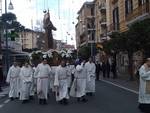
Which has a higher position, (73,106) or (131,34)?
(131,34)

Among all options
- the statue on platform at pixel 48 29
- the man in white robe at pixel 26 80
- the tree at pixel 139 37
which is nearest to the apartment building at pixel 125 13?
the tree at pixel 139 37

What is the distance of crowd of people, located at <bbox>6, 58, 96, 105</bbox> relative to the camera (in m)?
20.6

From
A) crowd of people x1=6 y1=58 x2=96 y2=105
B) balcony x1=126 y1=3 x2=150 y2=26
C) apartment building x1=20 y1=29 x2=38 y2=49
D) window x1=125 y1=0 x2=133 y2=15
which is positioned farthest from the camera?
apartment building x1=20 y1=29 x2=38 y2=49

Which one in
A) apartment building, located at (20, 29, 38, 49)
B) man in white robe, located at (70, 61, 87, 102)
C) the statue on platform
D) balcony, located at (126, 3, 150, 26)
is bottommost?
man in white robe, located at (70, 61, 87, 102)

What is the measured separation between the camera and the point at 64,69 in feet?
67.6

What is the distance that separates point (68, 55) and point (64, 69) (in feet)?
11.0

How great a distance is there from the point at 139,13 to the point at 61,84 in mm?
26287

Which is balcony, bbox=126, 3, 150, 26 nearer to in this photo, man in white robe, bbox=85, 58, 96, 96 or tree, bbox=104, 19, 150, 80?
tree, bbox=104, 19, 150, 80

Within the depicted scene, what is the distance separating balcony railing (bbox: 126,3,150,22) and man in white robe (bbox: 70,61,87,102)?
22.5m

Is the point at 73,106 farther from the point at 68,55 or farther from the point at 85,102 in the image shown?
the point at 68,55

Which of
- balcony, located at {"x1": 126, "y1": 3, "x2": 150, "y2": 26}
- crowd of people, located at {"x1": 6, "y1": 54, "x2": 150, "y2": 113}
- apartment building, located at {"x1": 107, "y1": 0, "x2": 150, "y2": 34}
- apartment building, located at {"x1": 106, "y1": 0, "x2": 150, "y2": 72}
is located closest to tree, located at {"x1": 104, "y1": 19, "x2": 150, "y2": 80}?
balcony, located at {"x1": 126, "y1": 3, "x2": 150, "y2": 26}

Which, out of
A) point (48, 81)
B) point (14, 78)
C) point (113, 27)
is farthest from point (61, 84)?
point (113, 27)

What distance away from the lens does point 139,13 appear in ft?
150

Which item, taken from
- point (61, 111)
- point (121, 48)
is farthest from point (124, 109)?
point (121, 48)
